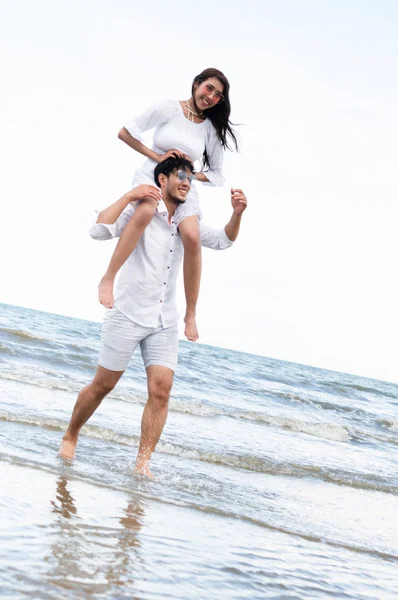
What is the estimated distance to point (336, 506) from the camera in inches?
215

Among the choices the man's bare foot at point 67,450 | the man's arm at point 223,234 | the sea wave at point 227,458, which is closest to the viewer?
the man's arm at point 223,234

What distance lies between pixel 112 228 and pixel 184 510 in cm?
164

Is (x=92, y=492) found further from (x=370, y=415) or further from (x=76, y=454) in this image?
(x=370, y=415)

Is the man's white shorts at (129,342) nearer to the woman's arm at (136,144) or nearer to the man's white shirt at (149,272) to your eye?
the man's white shirt at (149,272)

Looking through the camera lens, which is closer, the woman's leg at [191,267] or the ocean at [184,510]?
the ocean at [184,510]

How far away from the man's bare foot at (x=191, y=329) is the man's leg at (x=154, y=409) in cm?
29

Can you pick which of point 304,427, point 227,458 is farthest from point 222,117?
point 304,427

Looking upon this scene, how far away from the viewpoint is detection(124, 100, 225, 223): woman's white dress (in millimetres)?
4578

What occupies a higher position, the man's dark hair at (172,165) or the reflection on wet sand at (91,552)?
the man's dark hair at (172,165)

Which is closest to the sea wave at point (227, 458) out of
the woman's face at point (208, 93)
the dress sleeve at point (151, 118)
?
the dress sleeve at point (151, 118)

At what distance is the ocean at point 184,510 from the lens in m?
2.65

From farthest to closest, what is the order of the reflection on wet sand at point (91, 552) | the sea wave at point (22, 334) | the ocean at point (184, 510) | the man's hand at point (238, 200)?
the sea wave at point (22, 334)
the man's hand at point (238, 200)
the ocean at point (184, 510)
the reflection on wet sand at point (91, 552)

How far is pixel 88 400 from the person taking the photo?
187 inches

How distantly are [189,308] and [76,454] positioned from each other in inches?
54.2
